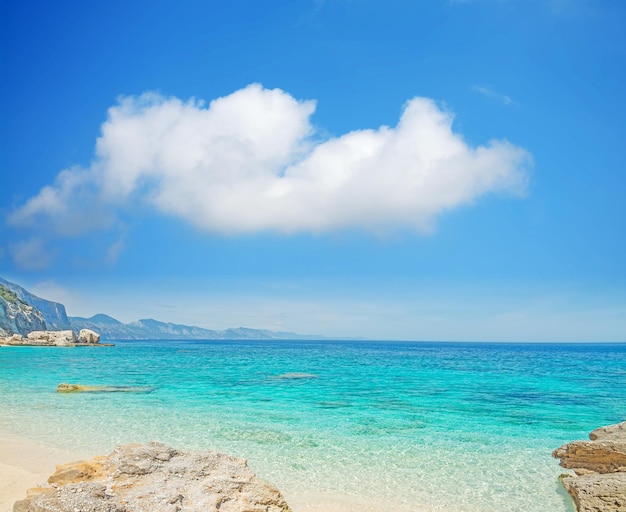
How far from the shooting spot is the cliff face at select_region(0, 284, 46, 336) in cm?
11656

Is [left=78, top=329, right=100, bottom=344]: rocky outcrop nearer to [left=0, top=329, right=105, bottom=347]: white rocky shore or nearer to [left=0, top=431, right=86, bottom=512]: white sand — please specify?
[left=0, top=329, right=105, bottom=347]: white rocky shore

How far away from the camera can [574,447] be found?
11.7m

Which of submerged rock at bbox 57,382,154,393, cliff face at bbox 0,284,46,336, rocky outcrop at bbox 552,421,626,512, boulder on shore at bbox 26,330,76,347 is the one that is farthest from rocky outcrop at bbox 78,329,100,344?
rocky outcrop at bbox 552,421,626,512

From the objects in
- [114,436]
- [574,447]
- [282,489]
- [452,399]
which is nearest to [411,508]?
[282,489]

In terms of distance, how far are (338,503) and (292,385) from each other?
21054mm

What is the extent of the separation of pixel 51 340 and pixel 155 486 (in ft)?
370

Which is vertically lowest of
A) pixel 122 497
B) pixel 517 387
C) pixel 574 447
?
pixel 517 387

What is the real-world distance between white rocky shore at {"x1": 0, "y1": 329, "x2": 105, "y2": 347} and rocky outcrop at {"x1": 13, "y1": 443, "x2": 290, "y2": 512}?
108204mm

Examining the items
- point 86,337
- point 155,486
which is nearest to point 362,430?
point 155,486

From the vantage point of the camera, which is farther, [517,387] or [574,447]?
[517,387]

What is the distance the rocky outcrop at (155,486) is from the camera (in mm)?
6098

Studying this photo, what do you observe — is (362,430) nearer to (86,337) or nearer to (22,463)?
(22,463)

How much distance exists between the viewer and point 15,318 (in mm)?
121562

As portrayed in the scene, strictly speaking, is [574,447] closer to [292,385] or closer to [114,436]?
[114,436]
